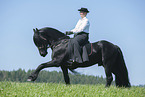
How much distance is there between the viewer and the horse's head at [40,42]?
1009cm

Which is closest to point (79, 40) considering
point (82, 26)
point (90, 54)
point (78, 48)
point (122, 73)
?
point (78, 48)

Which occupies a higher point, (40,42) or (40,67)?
(40,42)

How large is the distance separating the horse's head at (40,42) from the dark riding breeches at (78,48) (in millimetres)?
1243

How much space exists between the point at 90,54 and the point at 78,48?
69 cm

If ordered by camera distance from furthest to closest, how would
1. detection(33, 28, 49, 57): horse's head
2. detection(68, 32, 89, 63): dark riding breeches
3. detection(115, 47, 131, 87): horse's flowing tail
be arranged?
detection(115, 47, 131, 87): horse's flowing tail
detection(33, 28, 49, 57): horse's head
detection(68, 32, 89, 63): dark riding breeches

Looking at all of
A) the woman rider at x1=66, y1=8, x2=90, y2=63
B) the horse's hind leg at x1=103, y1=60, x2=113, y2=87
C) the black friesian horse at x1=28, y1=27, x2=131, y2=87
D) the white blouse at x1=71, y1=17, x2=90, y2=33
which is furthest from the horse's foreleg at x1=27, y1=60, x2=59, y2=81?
the horse's hind leg at x1=103, y1=60, x2=113, y2=87

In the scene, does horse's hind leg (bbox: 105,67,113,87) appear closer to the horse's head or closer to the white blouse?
the white blouse

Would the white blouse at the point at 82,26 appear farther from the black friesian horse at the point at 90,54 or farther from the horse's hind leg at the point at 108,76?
the horse's hind leg at the point at 108,76

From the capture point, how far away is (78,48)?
31.5 feet

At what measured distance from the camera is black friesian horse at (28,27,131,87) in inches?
388

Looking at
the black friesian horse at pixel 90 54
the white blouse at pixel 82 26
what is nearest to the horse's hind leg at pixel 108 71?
the black friesian horse at pixel 90 54

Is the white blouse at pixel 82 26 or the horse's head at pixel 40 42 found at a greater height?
the white blouse at pixel 82 26

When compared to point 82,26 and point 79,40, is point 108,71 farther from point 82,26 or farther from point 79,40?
point 82,26

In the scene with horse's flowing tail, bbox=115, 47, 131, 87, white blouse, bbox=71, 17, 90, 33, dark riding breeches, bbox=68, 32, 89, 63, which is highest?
white blouse, bbox=71, 17, 90, 33
